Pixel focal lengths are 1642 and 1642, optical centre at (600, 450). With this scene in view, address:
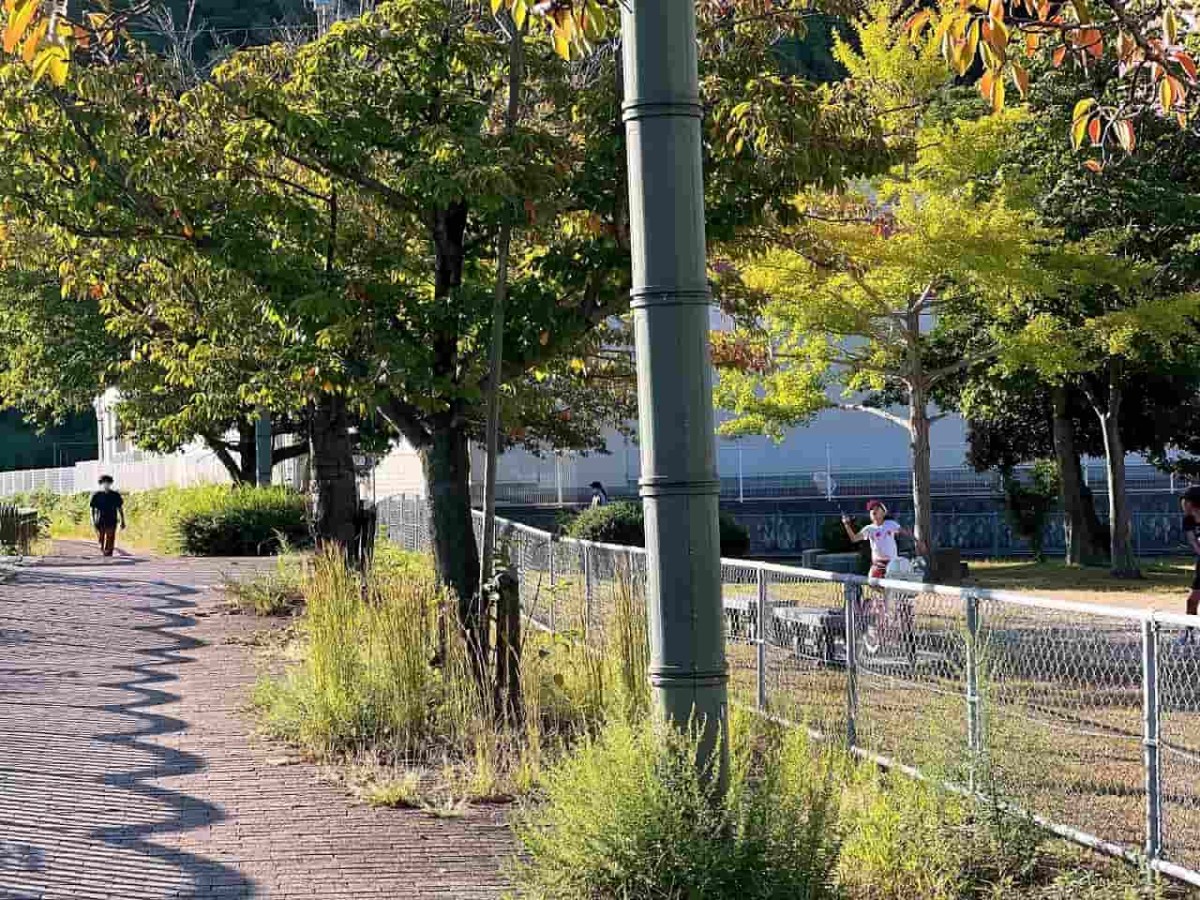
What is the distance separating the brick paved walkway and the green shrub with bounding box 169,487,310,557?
54.2 ft

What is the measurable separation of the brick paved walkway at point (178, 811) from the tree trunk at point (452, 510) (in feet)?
5.40

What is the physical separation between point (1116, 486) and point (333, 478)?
52.3ft

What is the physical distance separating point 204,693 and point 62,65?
7709 mm

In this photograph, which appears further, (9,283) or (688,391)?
(9,283)

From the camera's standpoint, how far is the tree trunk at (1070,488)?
34.2 meters

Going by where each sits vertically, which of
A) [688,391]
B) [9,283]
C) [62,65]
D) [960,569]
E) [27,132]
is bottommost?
[960,569]

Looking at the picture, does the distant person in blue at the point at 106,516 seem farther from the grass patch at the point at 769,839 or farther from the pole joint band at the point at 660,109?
the pole joint band at the point at 660,109

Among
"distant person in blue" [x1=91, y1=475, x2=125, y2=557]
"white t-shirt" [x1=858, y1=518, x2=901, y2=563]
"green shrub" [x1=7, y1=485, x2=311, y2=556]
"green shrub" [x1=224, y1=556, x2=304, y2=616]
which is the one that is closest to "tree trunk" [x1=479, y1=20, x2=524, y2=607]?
"green shrub" [x1=224, y1=556, x2=304, y2=616]

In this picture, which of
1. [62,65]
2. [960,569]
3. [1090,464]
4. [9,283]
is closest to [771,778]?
[62,65]

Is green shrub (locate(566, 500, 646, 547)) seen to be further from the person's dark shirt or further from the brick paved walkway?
the brick paved walkway

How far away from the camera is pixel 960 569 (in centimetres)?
2730

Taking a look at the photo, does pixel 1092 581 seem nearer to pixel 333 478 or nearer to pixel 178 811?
pixel 333 478

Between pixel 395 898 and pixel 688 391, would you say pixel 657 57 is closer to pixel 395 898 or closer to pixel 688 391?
pixel 688 391

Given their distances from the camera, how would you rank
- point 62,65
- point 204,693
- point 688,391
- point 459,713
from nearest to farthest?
point 62,65
point 688,391
point 459,713
point 204,693
